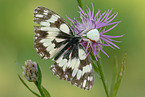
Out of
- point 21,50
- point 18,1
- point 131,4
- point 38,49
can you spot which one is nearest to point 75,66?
point 38,49

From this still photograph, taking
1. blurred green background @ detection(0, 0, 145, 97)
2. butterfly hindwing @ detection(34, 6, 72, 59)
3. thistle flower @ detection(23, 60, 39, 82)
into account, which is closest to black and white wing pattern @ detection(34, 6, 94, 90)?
butterfly hindwing @ detection(34, 6, 72, 59)

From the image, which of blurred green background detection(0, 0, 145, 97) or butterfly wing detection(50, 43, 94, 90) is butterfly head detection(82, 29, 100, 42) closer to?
butterfly wing detection(50, 43, 94, 90)

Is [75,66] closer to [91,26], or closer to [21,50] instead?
[91,26]

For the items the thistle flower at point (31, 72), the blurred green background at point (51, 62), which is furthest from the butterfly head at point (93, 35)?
the blurred green background at point (51, 62)

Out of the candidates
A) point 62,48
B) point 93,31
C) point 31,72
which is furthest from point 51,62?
point 93,31

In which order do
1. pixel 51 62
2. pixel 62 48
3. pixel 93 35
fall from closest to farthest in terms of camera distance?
pixel 93 35 → pixel 62 48 → pixel 51 62

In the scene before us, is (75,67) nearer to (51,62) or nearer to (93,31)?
(93,31)

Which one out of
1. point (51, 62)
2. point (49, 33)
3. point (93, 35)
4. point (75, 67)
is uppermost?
point (49, 33)
